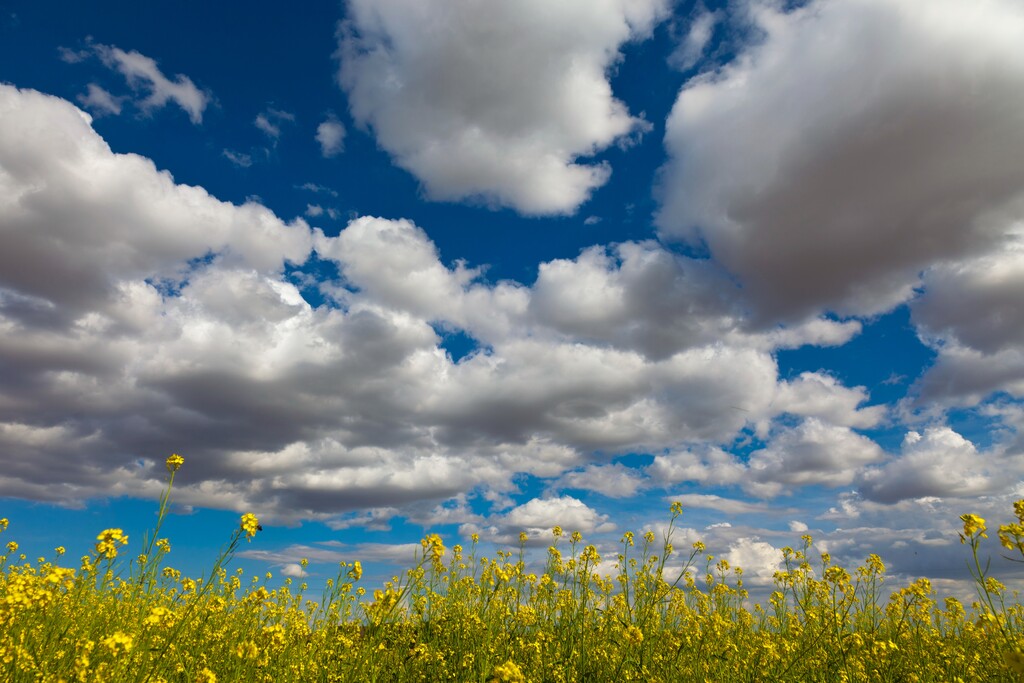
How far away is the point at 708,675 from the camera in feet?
23.5

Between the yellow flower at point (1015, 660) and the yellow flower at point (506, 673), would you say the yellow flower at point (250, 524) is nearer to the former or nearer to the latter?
the yellow flower at point (506, 673)

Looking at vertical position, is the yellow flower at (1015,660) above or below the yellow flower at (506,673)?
above

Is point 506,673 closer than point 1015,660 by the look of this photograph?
No

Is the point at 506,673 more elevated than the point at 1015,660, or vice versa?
the point at 1015,660

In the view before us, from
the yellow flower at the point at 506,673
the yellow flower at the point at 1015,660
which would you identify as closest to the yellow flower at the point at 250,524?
the yellow flower at the point at 506,673

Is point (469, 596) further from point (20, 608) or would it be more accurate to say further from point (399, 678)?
point (20, 608)

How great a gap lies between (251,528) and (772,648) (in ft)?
20.5

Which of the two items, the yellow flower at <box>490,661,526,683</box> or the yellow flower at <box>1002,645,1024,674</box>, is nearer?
the yellow flower at <box>1002,645,1024,674</box>

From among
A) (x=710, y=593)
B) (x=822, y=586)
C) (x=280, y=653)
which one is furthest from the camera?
(x=710, y=593)

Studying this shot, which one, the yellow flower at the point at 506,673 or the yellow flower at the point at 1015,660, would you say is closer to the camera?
the yellow flower at the point at 1015,660

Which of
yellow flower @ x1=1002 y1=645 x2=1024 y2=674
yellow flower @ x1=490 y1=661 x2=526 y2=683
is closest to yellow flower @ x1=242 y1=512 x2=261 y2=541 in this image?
yellow flower @ x1=490 y1=661 x2=526 y2=683

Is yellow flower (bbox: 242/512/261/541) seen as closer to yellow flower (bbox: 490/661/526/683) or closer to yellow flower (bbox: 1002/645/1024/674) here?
yellow flower (bbox: 490/661/526/683)

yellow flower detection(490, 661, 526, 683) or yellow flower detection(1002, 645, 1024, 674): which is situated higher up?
yellow flower detection(1002, 645, 1024, 674)

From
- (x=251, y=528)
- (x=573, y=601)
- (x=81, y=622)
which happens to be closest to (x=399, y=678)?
(x=573, y=601)
